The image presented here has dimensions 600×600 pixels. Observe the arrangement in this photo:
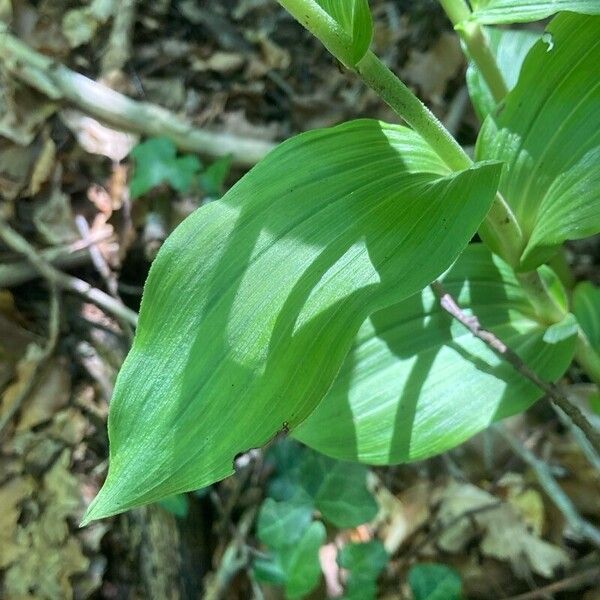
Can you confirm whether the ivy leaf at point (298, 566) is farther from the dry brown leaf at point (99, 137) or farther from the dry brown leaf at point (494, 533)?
the dry brown leaf at point (99, 137)

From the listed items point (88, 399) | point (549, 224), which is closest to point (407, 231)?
point (549, 224)

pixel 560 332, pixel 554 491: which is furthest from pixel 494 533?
pixel 560 332

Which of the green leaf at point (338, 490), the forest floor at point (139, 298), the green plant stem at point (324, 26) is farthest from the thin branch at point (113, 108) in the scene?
the green plant stem at point (324, 26)

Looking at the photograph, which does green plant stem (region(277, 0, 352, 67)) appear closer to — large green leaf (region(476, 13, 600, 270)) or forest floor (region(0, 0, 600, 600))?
large green leaf (region(476, 13, 600, 270))

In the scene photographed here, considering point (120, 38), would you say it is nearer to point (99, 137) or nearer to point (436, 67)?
point (99, 137)

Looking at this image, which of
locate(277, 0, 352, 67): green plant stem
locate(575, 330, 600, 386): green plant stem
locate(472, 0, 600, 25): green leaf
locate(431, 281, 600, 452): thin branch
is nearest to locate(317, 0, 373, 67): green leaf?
locate(277, 0, 352, 67): green plant stem

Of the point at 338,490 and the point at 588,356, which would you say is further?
the point at 338,490
